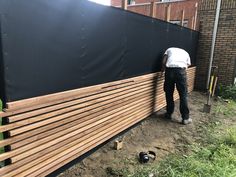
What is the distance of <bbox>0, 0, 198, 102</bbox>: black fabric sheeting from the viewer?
5.79 feet

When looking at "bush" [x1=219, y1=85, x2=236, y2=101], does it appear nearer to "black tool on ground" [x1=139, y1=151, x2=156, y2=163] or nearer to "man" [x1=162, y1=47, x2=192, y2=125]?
"man" [x1=162, y1=47, x2=192, y2=125]

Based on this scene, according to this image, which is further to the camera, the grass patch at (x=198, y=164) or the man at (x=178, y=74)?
the man at (x=178, y=74)

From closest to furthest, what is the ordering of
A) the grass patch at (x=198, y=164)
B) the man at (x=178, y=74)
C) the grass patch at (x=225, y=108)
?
the grass patch at (x=198, y=164) → the man at (x=178, y=74) → the grass patch at (x=225, y=108)

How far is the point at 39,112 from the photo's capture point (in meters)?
2.01

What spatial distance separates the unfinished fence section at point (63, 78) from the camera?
70.2 inches

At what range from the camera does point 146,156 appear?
280cm

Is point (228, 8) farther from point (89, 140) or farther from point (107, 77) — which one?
point (89, 140)

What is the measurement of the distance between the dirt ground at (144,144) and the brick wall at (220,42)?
99.4 inches

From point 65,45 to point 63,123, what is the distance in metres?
0.85

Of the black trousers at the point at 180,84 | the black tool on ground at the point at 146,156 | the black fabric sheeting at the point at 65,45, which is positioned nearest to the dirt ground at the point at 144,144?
the black tool on ground at the point at 146,156

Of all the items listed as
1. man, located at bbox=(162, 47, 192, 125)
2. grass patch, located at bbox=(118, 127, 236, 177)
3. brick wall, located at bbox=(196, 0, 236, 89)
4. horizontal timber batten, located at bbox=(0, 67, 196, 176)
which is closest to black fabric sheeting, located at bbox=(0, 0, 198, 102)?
horizontal timber batten, located at bbox=(0, 67, 196, 176)

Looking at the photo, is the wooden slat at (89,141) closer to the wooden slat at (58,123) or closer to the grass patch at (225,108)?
the wooden slat at (58,123)

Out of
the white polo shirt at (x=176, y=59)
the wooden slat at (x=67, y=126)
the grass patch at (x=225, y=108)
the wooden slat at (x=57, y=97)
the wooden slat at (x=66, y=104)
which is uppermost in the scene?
the white polo shirt at (x=176, y=59)

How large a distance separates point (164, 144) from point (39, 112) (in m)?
2.09
